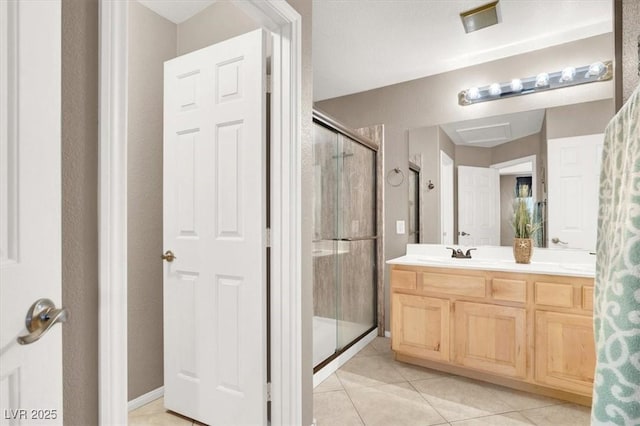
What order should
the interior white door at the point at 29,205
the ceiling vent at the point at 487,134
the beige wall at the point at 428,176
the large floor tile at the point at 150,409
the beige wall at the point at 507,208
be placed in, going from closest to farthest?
the interior white door at the point at 29,205 → the large floor tile at the point at 150,409 → the beige wall at the point at 507,208 → the ceiling vent at the point at 487,134 → the beige wall at the point at 428,176

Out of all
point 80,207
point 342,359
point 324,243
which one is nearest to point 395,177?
point 324,243

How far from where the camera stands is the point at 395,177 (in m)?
3.36

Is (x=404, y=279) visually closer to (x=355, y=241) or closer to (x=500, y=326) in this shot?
(x=355, y=241)

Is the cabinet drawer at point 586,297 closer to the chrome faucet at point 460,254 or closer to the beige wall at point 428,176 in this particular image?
the chrome faucet at point 460,254

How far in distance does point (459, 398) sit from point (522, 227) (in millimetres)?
1326

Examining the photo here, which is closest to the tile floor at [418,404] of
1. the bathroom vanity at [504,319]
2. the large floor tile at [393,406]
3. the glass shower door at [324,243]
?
the large floor tile at [393,406]

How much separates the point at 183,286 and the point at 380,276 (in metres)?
2.07

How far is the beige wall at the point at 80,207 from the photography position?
813mm

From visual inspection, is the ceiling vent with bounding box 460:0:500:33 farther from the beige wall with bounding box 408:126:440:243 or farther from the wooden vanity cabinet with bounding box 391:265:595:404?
the wooden vanity cabinet with bounding box 391:265:595:404

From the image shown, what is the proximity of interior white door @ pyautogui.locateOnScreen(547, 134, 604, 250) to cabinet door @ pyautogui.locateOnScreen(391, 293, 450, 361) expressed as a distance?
3.35 ft

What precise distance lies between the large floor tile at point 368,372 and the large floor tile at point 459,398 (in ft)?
0.65

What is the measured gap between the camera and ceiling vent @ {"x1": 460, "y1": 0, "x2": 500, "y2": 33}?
7.34ft

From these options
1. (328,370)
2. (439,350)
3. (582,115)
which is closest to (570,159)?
(582,115)

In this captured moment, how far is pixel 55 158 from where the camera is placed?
746 millimetres
